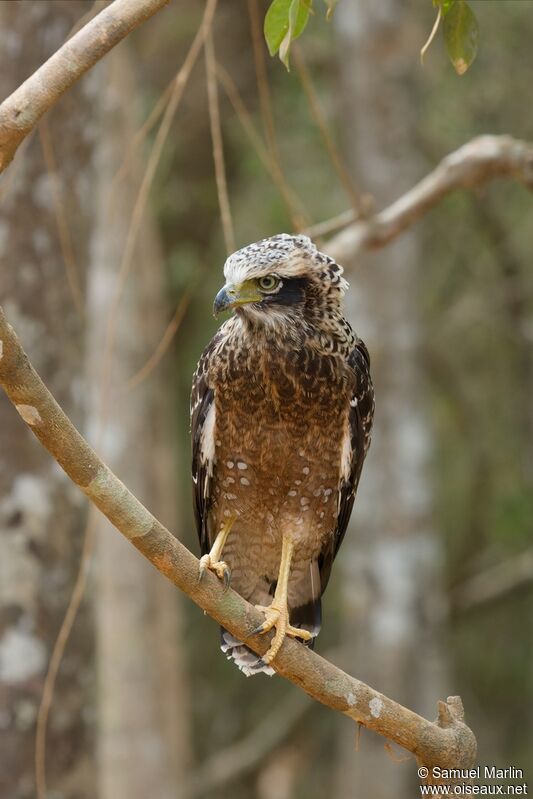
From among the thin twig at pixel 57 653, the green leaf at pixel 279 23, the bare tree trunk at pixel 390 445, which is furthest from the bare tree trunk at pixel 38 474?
the bare tree trunk at pixel 390 445

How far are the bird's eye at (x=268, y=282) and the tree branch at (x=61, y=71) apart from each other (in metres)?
0.90

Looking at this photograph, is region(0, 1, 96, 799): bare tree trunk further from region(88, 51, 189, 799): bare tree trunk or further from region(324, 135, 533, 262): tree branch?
region(88, 51, 189, 799): bare tree trunk

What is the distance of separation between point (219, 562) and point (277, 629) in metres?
0.25

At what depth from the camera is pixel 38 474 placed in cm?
422

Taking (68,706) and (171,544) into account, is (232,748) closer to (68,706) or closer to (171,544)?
(68,706)

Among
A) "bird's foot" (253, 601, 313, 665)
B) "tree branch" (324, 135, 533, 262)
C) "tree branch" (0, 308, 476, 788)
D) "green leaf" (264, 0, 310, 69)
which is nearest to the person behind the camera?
"tree branch" (0, 308, 476, 788)

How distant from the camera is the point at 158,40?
30.7 feet

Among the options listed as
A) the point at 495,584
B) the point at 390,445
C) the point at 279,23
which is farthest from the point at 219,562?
the point at 495,584

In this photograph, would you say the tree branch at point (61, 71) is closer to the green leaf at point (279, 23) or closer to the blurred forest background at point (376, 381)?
the green leaf at point (279, 23)

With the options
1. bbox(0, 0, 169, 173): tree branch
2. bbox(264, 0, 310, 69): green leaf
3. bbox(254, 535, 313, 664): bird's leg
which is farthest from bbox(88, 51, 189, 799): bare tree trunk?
bbox(0, 0, 169, 173): tree branch

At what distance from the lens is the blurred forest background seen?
816 centimetres

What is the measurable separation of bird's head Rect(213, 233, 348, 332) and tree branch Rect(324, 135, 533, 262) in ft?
3.06

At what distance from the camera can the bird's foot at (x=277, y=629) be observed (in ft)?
10.1

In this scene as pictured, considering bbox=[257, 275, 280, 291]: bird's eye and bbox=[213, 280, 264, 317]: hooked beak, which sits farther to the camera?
bbox=[257, 275, 280, 291]: bird's eye
